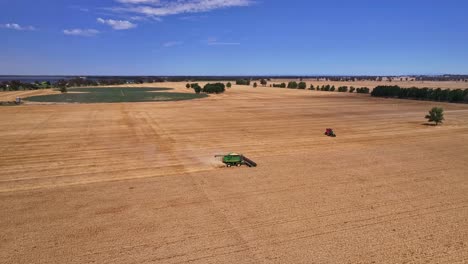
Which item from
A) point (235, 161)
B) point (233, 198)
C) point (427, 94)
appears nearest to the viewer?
point (233, 198)

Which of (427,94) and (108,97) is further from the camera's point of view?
(108,97)

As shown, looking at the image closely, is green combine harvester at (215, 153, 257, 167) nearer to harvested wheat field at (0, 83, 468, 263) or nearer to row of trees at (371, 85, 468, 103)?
harvested wheat field at (0, 83, 468, 263)

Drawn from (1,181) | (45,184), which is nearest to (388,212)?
(45,184)

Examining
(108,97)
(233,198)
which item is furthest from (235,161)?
(108,97)

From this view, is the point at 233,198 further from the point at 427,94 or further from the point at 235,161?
the point at 427,94

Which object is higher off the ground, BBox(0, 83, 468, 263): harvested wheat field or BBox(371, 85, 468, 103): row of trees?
BBox(371, 85, 468, 103): row of trees

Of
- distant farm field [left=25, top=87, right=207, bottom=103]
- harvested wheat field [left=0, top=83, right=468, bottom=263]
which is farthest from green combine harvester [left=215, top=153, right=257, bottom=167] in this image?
distant farm field [left=25, top=87, right=207, bottom=103]
